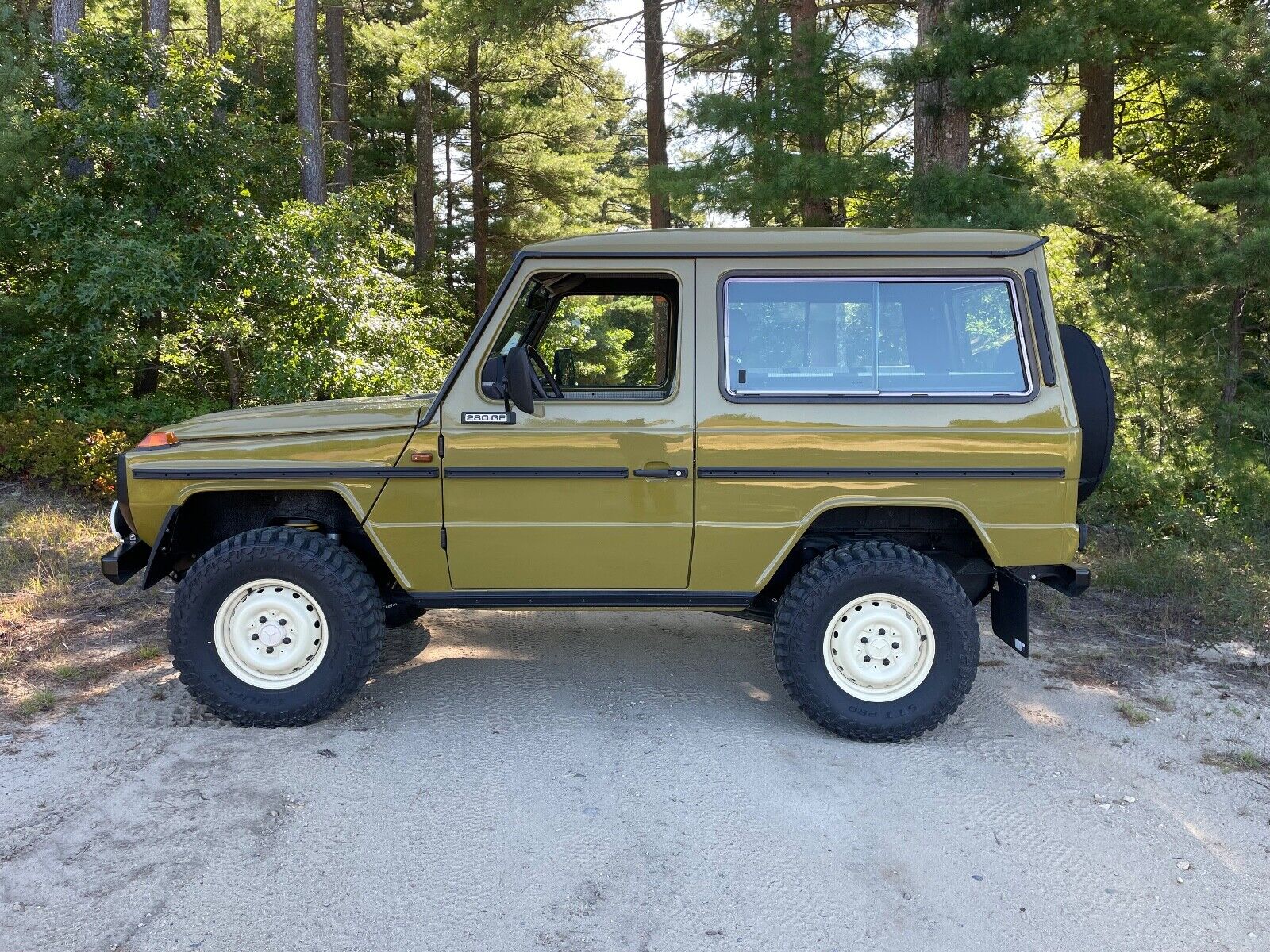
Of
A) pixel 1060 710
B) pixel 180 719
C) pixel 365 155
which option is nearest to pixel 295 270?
pixel 180 719

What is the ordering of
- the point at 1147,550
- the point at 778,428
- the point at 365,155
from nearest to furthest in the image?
the point at 778,428 → the point at 1147,550 → the point at 365,155

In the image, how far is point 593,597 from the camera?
4184 millimetres

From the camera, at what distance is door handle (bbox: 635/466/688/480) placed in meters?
4.04

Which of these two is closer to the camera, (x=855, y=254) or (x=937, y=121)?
(x=855, y=254)

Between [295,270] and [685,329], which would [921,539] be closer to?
[685,329]

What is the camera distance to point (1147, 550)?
7.05 meters

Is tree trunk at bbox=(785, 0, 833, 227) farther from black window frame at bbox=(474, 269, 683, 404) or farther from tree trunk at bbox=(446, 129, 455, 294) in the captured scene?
tree trunk at bbox=(446, 129, 455, 294)

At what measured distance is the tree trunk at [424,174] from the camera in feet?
62.2

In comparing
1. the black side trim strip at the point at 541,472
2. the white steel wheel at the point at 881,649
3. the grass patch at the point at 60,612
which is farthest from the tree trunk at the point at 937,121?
the grass patch at the point at 60,612

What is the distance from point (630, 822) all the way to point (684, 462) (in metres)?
1.52

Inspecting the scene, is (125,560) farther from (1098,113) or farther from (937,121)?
(1098,113)

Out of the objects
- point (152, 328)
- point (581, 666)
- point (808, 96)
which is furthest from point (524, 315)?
point (152, 328)

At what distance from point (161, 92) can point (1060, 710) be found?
9.58 m

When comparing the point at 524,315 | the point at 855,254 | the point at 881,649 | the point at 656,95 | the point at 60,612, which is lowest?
the point at 60,612
